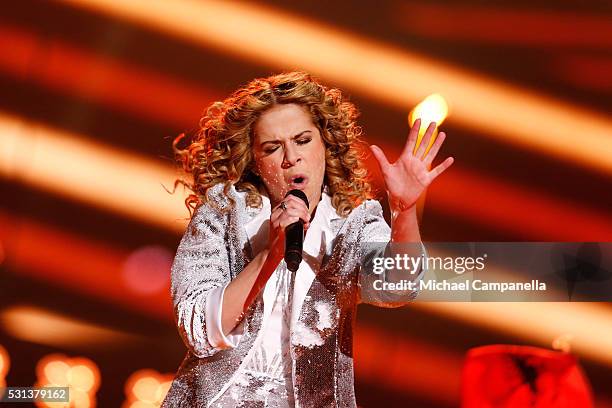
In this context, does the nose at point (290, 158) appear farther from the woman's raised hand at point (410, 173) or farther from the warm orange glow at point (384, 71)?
the warm orange glow at point (384, 71)

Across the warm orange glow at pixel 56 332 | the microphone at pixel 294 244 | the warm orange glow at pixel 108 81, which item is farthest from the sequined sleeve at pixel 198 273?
the warm orange glow at pixel 56 332

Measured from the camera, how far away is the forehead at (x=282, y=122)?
5.07 ft

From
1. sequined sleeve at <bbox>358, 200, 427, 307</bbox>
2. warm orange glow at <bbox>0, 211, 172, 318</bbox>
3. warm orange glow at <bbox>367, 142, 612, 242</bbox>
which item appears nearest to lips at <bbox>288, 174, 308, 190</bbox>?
sequined sleeve at <bbox>358, 200, 427, 307</bbox>

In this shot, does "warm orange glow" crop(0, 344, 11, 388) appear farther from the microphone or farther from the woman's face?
the microphone

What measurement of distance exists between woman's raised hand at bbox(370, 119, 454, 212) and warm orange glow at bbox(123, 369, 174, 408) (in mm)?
1291

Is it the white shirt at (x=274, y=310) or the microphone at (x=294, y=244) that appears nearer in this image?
the microphone at (x=294, y=244)

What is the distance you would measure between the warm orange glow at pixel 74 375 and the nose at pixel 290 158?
121 centimetres

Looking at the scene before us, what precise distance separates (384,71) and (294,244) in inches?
44.2

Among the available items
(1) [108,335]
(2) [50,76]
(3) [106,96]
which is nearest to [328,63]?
(3) [106,96]

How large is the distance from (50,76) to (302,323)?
4.66 feet

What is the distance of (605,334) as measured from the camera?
2111 millimetres

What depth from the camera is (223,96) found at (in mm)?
2348

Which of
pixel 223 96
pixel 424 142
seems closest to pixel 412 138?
pixel 424 142

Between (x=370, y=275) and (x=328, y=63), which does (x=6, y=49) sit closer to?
(x=328, y=63)
